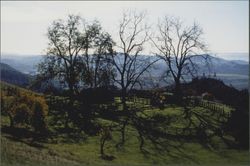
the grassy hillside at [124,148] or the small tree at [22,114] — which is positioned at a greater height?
the small tree at [22,114]

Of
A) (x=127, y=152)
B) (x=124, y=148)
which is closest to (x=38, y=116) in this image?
(x=124, y=148)

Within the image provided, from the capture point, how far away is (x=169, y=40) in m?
76.6

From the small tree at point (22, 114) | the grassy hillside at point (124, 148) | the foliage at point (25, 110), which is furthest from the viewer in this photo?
the foliage at point (25, 110)

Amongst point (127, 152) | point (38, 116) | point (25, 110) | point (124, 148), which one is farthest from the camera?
point (38, 116)

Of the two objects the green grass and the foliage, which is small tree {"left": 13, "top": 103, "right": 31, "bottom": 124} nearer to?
the foliage

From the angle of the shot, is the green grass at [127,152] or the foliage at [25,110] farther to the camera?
the foliage at [25,110]

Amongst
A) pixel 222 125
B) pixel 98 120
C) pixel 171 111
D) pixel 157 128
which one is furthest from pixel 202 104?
pixel 98 120

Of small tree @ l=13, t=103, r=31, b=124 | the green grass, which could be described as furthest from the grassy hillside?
small tree @ l=13, t=103, r=31, b=124

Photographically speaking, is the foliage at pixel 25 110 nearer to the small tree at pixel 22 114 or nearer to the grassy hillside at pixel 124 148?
the small tree at pixel 22 114

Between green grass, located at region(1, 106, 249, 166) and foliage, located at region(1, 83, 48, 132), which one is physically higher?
foliage, located at region(1, 83, 48, 132)

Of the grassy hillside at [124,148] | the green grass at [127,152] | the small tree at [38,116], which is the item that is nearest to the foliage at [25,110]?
the small tree at [38,116]

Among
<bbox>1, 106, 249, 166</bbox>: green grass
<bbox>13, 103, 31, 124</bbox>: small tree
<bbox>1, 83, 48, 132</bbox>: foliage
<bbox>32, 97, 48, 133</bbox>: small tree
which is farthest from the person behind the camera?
<bbox>32, 97, 48, 133</bbox>: small tree

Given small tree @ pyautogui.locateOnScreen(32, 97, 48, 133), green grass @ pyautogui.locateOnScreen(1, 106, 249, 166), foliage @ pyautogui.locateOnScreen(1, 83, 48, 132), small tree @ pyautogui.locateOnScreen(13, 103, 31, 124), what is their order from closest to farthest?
1. green grass @ pyautogui.locateOnScreen(1, 106, 249, 166)
2. small tree @ pyautogui.locateOnScreen(13, 103, 31, 124)
3. foliage @ pyautogui.locateOnScreen(1, 83, 48, 132)
4. small tree @ pyautogui.locateOnScreen(32, 97, 48, 133)

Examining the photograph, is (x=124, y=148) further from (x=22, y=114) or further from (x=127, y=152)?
(x=22, y=114)
